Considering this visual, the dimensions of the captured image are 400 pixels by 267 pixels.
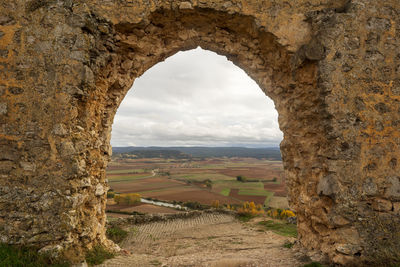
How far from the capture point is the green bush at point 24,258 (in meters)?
2.70

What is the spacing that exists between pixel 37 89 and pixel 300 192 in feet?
15.8

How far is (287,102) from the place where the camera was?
14.1ft

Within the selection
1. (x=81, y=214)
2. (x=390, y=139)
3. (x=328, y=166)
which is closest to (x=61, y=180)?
(x=81, y=214)

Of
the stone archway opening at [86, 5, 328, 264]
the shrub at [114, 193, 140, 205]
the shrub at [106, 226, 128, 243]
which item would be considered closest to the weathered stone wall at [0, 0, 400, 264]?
the stone archway opening at [86, 5, 328, 264]

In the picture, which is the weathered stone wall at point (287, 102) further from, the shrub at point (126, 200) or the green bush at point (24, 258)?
the shrub at point (126, 200)

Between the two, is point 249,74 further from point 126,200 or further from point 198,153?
point 198,153

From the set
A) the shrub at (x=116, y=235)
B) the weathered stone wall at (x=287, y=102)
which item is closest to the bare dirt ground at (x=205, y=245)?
the shrub at (x=116, y=235)

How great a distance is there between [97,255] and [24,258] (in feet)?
3.33

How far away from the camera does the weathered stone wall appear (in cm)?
313

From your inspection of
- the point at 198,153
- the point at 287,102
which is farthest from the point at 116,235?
the point at 198,153

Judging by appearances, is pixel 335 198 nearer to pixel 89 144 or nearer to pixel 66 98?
pixel 89 144

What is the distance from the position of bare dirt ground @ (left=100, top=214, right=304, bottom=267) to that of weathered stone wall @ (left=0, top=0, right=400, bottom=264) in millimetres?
726

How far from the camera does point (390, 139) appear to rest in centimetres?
342

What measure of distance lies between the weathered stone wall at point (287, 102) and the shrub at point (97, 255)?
15 centimetres
